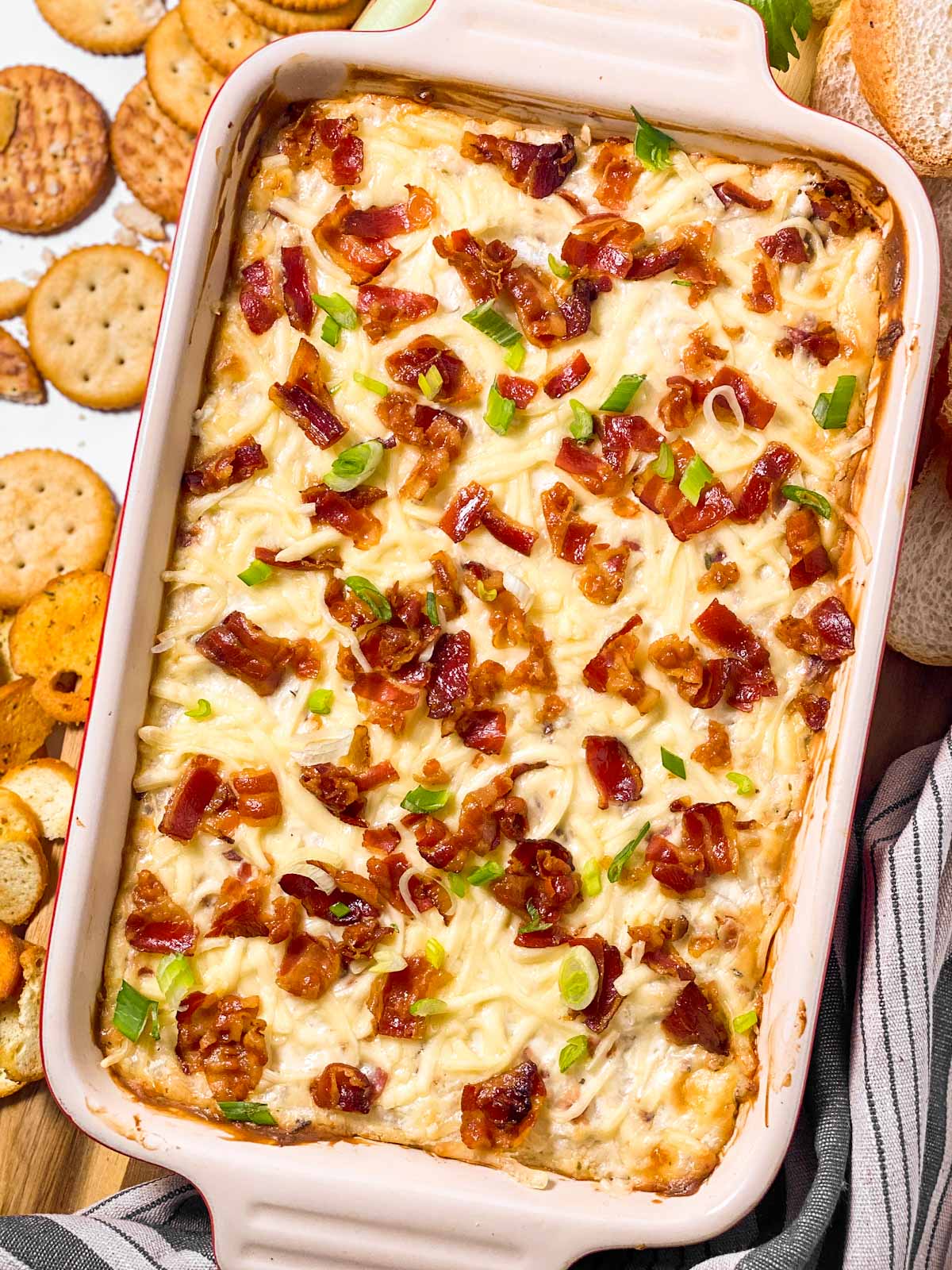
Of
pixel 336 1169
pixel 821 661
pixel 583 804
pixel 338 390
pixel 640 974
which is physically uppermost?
pixel 338 390

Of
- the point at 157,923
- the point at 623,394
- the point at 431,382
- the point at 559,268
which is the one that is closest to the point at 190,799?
the point at 157,923

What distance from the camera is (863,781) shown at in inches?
121

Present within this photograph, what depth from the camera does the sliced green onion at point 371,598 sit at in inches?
102

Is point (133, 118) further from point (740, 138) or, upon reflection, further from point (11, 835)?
point (11, 835)

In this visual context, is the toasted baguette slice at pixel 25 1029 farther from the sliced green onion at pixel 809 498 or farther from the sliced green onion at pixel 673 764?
the sliced green onion at pixel 809 498

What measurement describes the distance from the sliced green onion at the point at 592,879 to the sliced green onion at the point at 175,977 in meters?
A: 0.83

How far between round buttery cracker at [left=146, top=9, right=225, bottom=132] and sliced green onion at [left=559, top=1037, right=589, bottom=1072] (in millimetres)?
2487

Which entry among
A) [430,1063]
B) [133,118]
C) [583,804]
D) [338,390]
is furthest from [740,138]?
[430,1063]

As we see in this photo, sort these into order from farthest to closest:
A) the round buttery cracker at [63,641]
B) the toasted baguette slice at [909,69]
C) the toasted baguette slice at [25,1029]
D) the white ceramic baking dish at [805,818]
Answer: the round buttery cracker at [63,641]
the toasted baguette slice at [25,1029]
the toasted baguette slice at [909,69]
the white ceramic baking dish at [805,818]

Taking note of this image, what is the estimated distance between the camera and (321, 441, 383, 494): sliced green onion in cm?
260

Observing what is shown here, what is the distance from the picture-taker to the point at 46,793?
3.12m

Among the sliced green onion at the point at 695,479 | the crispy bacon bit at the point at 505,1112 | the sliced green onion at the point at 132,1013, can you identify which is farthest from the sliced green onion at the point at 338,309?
the crispy bacon bit at the point at 505,1112

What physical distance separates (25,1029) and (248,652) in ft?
3.87

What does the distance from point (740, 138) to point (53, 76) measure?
6.26ft
